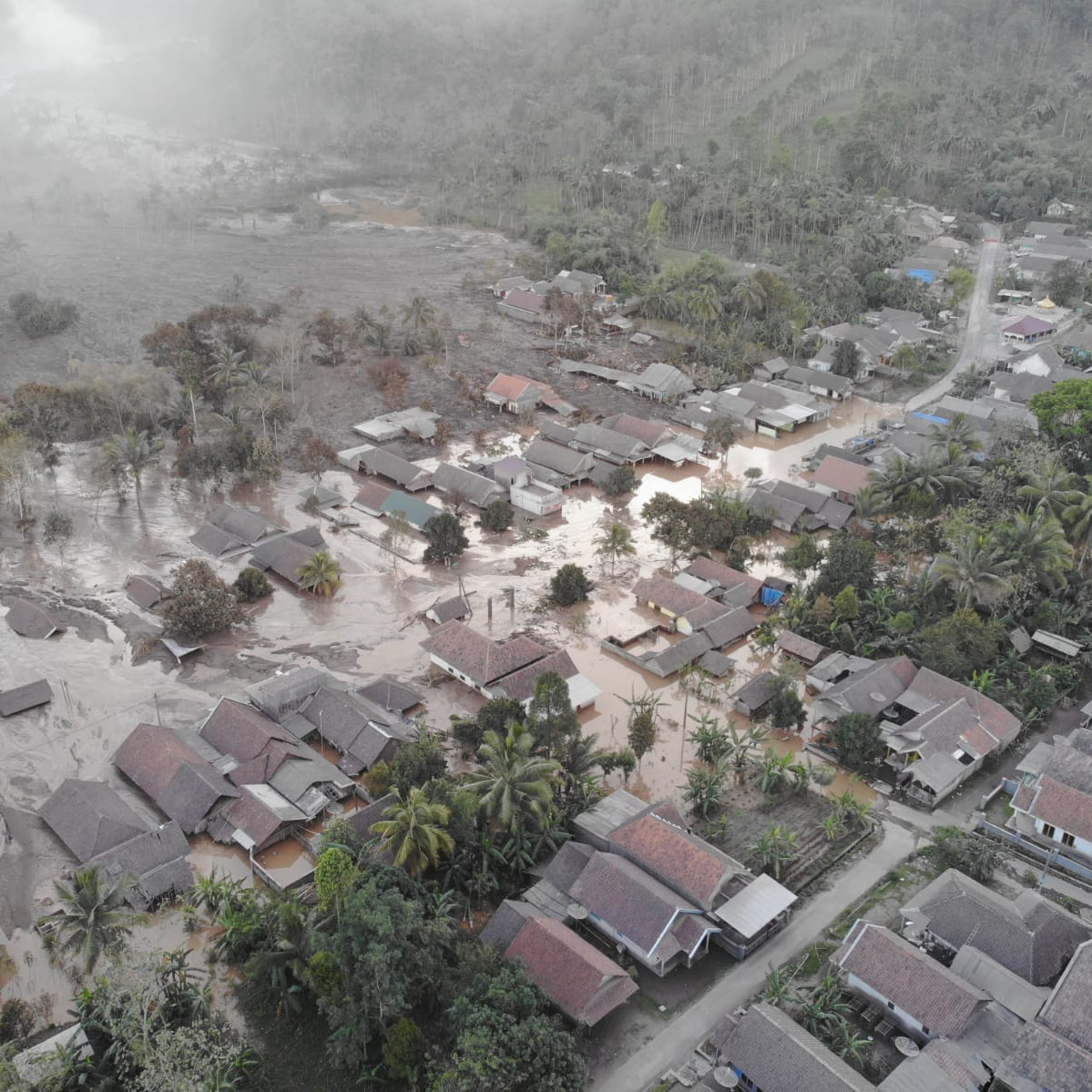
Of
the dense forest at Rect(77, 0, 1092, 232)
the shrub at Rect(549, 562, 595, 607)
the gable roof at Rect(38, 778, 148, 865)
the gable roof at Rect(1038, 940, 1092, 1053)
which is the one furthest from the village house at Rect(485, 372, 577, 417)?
the gable roof at Rect(1038, 940, 1092, 1053)

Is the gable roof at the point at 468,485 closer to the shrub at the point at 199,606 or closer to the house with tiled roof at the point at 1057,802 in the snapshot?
the shrub at the point at 199,606


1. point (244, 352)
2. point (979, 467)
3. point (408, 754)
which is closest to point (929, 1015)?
point (408, 754)

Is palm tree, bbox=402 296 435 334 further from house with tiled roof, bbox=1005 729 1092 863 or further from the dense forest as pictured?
house with tiled roof, bbox=1005 729 1092 863

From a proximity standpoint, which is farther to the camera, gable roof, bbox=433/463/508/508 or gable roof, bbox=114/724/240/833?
gable roof, bbox=433/463/508/508

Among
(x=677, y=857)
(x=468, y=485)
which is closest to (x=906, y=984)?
(x=677, y=857)

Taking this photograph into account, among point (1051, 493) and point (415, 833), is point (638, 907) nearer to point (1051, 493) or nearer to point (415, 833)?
point (415, 833)

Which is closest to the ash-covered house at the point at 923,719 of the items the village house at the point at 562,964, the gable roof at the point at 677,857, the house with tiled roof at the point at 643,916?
the gable roof at the point at 677,857
